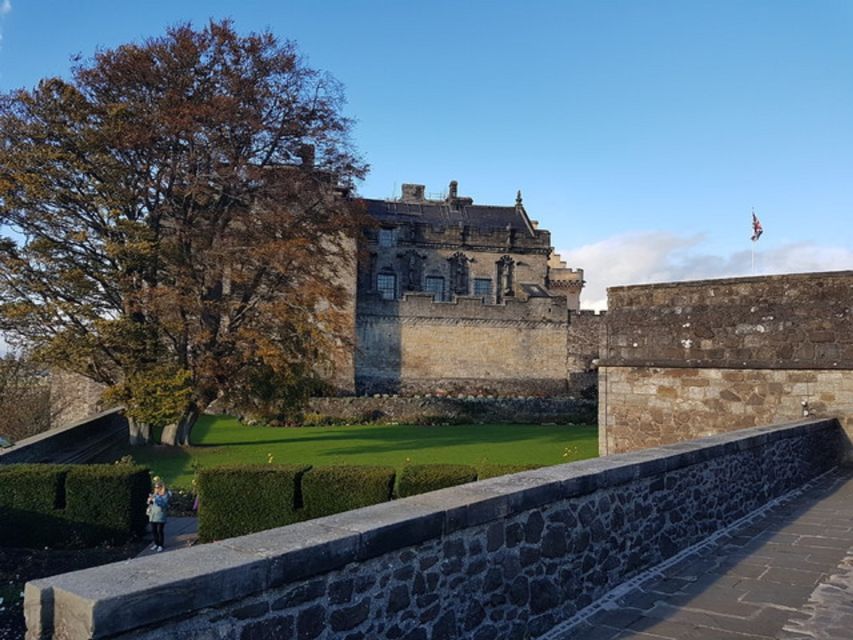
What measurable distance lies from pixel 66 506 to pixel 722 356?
1214 cm

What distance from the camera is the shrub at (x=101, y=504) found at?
11984 mm

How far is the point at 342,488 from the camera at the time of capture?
11.7 metres

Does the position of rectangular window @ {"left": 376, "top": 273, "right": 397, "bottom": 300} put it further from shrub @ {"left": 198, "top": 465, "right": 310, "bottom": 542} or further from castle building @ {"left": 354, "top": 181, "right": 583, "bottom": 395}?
shrub @ {"left": 198, "top": 465, "right": 310, "bottom": 542}

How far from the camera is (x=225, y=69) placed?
71.6ft

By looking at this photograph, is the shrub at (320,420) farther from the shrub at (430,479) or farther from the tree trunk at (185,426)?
Result: the shrub at (430,479)

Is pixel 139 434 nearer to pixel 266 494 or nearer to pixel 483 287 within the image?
pixel 266 494

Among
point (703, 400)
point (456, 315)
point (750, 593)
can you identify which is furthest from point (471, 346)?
point (750, 593)

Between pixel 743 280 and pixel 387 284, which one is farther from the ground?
pixel 387 284

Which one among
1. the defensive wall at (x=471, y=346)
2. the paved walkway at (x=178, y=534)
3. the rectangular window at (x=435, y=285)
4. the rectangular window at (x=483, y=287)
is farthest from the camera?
the rectangular window at (x=483, y=287)

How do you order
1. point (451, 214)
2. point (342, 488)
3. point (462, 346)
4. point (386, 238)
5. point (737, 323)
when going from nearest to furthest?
point (342, 488), point (737, 323), point (462, 346), point (386, 238), point (451, 214)

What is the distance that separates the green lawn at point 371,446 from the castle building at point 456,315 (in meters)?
11.3

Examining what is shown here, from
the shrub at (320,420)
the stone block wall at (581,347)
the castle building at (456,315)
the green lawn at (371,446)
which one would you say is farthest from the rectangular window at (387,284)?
the green lawn at (371,446)

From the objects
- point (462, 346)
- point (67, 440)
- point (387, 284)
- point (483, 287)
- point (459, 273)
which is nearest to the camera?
point (67, 440)

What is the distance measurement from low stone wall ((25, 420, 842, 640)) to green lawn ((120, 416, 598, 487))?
37.0ft
